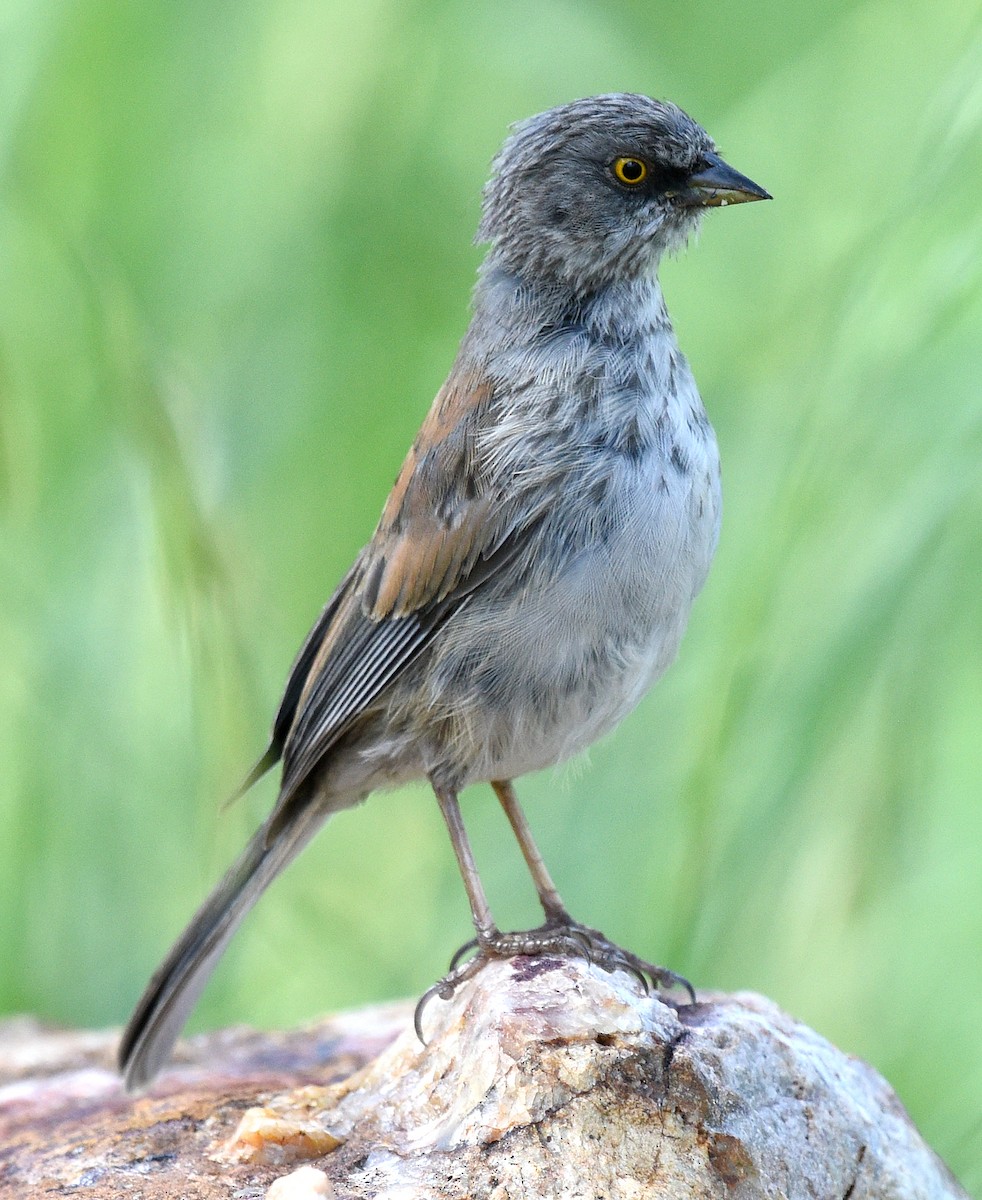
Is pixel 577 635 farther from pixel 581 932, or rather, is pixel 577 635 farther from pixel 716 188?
pixel 716 188

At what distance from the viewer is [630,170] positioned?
3240 millimetres

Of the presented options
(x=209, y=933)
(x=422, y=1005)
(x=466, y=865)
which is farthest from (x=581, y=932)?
(x=209, y=933)

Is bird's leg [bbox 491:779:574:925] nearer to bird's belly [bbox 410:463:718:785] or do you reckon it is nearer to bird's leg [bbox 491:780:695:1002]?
bird's leg [bbox 491:780:695:1002]

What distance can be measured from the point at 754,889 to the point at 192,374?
6.99ft

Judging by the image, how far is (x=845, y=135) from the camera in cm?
424

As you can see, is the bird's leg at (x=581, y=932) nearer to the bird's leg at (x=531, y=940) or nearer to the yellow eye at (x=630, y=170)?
the bird's leg at (x=531, y=940)

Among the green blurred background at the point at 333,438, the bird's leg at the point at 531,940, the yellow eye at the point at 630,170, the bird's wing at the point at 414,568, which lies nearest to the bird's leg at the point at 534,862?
the bird's leg at the point at 531,940

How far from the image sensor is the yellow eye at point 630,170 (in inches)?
127

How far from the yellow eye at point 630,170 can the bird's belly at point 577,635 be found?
703mm

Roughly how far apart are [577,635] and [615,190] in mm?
1004

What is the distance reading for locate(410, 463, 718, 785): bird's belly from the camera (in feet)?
9.57

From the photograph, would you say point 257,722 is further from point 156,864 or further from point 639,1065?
point 639,1065

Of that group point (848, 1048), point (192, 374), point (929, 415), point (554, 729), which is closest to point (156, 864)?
point (192, 374)

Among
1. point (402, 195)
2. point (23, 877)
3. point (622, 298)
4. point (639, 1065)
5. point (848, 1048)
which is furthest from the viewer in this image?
point (402, 195)
